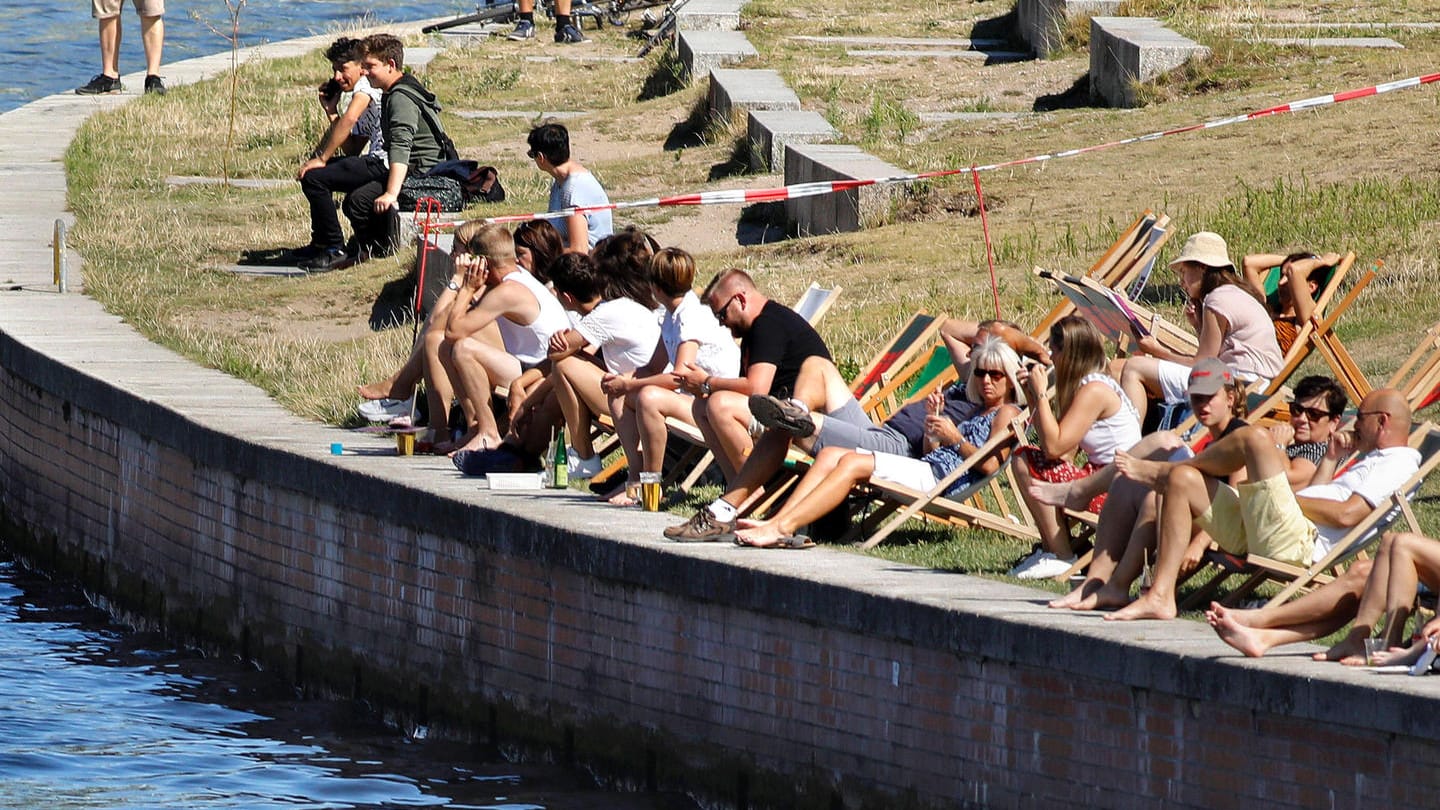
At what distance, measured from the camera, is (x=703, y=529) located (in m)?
7.73

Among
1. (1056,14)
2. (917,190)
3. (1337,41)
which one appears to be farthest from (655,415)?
(1056,14)

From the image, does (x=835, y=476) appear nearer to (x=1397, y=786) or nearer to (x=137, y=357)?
(x=1397, y=786)

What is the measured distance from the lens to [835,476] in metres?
7.90

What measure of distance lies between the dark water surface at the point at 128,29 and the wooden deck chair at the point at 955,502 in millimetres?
23175

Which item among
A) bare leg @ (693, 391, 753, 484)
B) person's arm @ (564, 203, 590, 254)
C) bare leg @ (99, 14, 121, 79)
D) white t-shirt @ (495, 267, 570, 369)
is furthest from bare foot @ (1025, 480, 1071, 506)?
bare leg @ (99, 14, 121, 79)

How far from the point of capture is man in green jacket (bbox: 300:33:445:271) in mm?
13680

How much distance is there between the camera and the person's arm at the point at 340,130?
47.1 ft

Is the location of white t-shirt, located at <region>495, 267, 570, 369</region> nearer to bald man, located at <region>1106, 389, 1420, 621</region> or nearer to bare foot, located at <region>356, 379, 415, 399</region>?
bare foot, located at <region>356, 379, 415, 399</region>

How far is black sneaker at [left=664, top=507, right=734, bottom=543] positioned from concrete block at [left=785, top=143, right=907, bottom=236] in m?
6.56

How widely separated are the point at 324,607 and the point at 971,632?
11.7ft

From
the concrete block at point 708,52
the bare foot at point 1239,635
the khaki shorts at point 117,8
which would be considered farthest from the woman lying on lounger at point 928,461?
the khaki shorts at point 117,8

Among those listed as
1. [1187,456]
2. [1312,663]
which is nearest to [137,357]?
[1187,456]

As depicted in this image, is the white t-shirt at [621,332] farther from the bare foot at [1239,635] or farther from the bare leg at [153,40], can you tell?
the bare leg at [153,40]

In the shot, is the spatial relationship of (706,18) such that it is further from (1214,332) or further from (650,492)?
(650,492)
